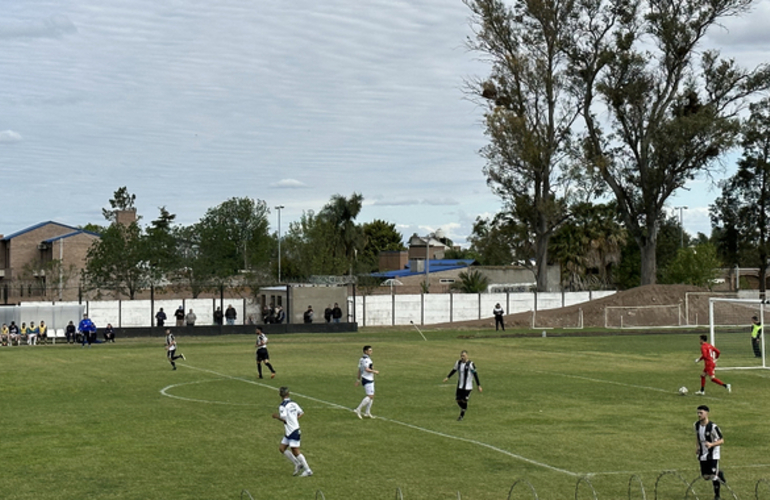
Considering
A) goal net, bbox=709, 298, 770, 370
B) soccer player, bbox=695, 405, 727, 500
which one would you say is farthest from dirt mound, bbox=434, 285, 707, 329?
soccer player, bbox=695, 405, 727, 500

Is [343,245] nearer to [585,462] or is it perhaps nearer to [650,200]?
[650,200]

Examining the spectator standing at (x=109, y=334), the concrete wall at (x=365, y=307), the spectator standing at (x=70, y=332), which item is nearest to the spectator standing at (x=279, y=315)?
the concrete wall at (x=365, y=307)

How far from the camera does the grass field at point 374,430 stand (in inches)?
679

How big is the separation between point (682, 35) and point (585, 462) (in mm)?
66871

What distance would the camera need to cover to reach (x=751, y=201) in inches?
3856

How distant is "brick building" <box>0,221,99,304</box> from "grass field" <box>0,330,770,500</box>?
55872mm

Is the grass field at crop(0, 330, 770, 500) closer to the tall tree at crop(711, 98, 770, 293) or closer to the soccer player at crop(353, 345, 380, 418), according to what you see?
the soccer player at crop(353, 345, 380, 418)

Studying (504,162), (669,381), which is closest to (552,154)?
(504,162)

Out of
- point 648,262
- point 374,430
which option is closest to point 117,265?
point 648,262

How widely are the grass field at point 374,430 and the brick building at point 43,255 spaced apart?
183 feet

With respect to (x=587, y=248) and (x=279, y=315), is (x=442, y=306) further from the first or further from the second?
(x=587, y=248)

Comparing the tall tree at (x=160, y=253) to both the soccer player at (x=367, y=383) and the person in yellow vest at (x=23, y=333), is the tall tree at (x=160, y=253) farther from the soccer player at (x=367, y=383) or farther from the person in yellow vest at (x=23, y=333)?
the soccer player at (x=367, y=383)

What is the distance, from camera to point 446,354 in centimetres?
4775

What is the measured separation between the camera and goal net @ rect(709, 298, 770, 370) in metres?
40.7
